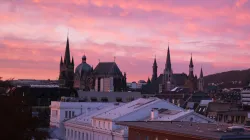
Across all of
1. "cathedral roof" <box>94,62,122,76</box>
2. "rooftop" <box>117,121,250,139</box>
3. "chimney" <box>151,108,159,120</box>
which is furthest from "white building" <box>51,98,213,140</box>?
"cathedral roof" <box>94,62,122,76</box>

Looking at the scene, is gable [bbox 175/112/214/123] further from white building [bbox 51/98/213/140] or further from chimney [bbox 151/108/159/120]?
chimney [bbox 151/108/159/120]

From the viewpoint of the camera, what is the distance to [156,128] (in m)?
46.4

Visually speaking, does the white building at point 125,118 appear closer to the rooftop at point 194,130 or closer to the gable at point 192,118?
the gable at point 192,118

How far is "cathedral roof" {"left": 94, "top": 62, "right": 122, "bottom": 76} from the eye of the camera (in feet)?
623

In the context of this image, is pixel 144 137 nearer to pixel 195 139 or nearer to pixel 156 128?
pixel 156 128

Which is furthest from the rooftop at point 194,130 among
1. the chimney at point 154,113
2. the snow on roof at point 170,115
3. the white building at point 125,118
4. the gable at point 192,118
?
the chimney at point 154,113

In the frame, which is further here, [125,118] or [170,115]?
[125,118]

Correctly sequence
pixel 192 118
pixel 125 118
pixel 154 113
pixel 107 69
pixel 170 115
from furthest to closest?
Result: 1. pixel 107 69
2. pixel 125 118
3. pixel 154 113
4. pixel 170 115
5. pixel 192 118

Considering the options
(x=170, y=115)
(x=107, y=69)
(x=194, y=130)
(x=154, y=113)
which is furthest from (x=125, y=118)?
(x=107, y=69)

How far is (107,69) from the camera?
7559 inches

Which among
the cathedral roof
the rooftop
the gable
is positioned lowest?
the rooftop

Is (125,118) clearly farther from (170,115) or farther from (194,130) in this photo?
(194,130)

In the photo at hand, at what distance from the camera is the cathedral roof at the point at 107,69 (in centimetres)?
19000

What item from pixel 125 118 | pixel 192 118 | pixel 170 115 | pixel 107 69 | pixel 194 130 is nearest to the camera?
pixel 194 130
